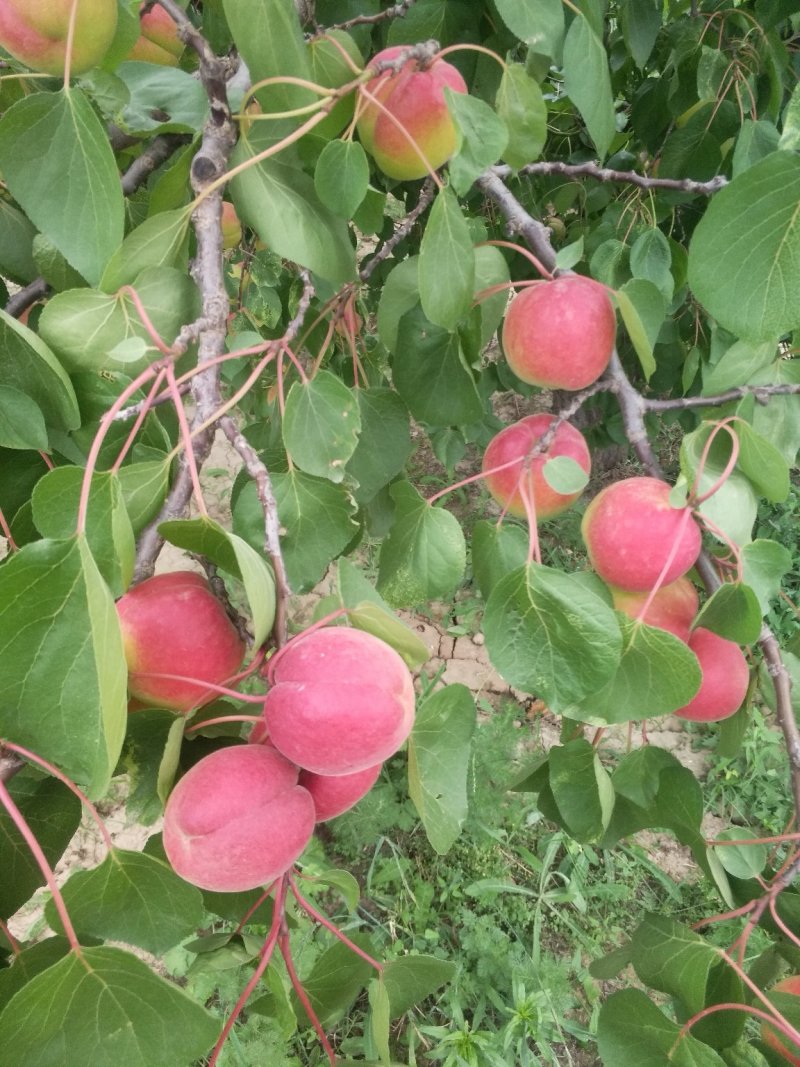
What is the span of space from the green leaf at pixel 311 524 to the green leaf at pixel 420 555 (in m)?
0.10

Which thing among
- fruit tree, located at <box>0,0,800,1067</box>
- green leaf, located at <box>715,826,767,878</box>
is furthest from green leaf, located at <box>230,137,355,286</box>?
green leaf, located at <box>715,826,767,878</box>

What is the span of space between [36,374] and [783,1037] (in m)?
0.85

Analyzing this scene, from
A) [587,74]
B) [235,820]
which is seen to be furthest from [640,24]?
[235,820]

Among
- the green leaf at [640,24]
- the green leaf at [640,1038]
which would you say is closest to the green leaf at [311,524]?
the green leaf at [640,1038]

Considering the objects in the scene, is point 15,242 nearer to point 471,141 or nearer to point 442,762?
point 471,141

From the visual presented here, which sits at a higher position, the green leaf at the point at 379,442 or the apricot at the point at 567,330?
the apricot at the point at 567,330

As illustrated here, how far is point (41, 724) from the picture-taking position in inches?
16.2

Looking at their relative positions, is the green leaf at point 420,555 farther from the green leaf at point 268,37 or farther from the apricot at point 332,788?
the green leaf at point 268,37

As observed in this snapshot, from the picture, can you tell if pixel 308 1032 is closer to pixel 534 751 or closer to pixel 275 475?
pixel 534 751

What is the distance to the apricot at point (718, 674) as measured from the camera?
0.74 meters

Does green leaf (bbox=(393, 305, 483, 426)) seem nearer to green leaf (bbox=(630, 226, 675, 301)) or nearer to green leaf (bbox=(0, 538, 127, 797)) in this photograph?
green leaf (bbox=(630, 226, 675, 301))

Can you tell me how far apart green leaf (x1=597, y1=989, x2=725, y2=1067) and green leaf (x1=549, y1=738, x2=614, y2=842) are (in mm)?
143

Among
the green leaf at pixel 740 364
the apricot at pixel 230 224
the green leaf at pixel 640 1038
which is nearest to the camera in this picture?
the green leaf at pixel 640 1038

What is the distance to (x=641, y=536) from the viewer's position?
0.65 metres
